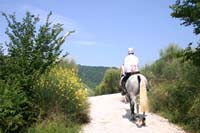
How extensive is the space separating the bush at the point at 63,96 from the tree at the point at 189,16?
12.2ft

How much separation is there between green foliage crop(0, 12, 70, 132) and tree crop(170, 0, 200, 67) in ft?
12.6

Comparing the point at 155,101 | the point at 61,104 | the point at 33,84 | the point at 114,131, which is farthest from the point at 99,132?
the point at 155,101

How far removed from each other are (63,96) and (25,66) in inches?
60.7

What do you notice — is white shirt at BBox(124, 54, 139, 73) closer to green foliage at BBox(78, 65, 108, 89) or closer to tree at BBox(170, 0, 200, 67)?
tree at BBox(170, 0, 200, 67)

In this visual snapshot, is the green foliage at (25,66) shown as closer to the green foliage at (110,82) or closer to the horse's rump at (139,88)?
the horse's rump at (139,88)

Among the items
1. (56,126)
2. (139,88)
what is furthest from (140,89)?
(56,126)

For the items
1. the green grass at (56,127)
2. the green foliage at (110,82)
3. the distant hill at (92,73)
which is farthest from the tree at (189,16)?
the distant hill at (92,73)

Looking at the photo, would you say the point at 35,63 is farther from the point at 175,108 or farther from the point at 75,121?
the point at 175,108

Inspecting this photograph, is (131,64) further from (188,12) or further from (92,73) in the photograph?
(92,73)

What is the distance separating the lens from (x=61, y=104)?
13719 millimetres

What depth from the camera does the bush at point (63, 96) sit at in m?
13.6


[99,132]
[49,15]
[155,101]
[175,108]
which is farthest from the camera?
[155,101]

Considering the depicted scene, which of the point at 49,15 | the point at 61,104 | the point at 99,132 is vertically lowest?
the point at 99,132

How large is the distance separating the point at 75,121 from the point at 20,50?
280 cm
